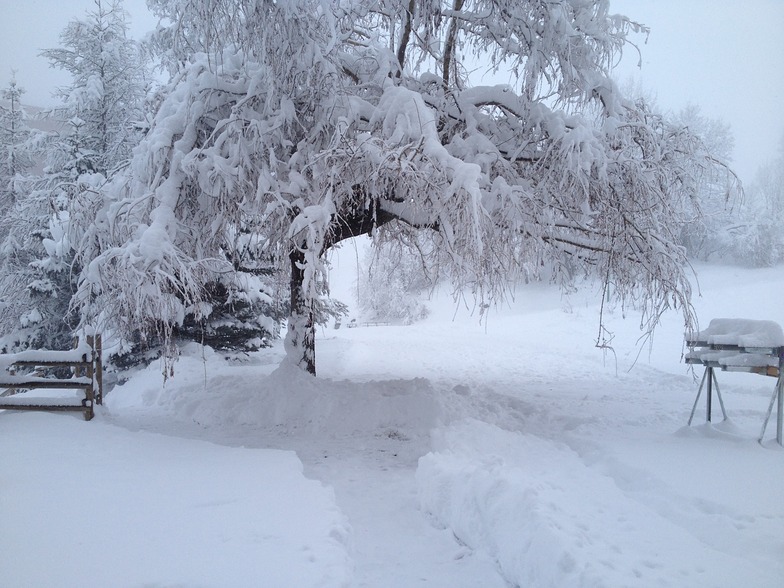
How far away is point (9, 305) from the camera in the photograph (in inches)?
297

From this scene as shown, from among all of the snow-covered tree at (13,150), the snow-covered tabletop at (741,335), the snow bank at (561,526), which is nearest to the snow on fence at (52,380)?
the snow-covered tree at (13,150)

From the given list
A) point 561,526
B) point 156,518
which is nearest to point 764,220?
point 561,526

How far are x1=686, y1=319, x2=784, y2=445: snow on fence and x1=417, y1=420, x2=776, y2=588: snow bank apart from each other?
6.43 feet

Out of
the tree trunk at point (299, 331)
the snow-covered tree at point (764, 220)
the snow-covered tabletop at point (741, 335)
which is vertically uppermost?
the snow-covered tree at point (764, 220)

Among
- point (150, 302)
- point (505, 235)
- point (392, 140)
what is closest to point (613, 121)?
point (505, 235)

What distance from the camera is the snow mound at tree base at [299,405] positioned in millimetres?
6648

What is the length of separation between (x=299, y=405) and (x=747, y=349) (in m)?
5.35

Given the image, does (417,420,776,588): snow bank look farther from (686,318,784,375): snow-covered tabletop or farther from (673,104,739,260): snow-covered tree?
(673,104,739,260): snow-covered tree

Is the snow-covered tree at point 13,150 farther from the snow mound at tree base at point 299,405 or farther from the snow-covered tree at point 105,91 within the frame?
the snow-covered tree at point 105,91

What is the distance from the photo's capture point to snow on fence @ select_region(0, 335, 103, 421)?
5.45m

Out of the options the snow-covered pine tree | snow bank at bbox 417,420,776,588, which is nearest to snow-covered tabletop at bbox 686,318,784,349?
snow bank at bbox 417,420,776,588

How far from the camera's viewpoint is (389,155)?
4.94 m

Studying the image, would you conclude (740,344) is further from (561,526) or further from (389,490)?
(389,490)

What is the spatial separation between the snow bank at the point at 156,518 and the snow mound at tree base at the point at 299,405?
67.3 inches
